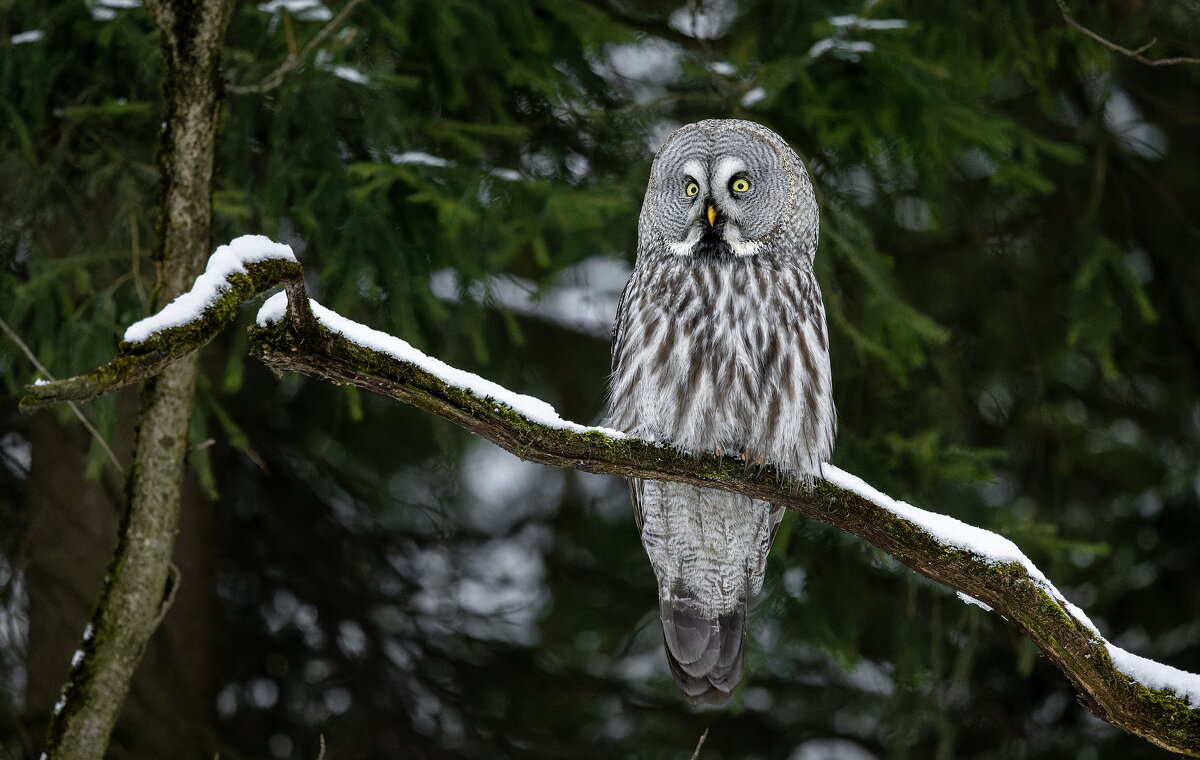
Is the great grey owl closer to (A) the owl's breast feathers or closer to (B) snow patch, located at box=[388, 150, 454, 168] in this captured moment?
(A) the owl's breast feathers

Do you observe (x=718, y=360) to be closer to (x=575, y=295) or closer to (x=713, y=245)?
(x=713, y=245)

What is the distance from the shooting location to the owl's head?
3393 millimetres

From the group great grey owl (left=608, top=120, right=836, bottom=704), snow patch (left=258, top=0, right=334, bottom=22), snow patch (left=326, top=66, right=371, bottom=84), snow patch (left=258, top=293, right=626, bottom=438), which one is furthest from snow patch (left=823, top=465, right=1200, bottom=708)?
snow patch (left=258, top=0, right=334, bottom=22)

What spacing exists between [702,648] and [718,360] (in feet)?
3.23

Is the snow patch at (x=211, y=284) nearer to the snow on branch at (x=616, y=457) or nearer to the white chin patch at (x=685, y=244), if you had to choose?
the snow on branch at (x=616, y=457)

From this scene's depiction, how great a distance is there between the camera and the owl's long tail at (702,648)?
3564mm

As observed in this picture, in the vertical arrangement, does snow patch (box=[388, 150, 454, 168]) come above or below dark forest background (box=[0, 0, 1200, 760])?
above

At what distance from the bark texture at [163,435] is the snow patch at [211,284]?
2.25 ft

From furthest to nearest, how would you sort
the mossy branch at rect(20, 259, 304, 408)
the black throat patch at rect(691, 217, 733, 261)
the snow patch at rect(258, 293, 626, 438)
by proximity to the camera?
1. the black throat patch at rect(691, 217, 733, 261)
2. the snow patch at rect(258, 293, 626, 438)
3. the mossy branch at rect(20, 259, 304, 408)

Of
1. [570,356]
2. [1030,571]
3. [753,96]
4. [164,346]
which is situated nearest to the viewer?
[164,346]

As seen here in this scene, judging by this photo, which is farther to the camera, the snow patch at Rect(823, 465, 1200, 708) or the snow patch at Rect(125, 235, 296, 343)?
the snow patch at Rect(823, 465, 1200, 708)

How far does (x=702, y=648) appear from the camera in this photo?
3607 mm

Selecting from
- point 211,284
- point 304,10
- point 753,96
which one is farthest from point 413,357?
point 753,96

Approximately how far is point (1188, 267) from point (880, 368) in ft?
6.28
